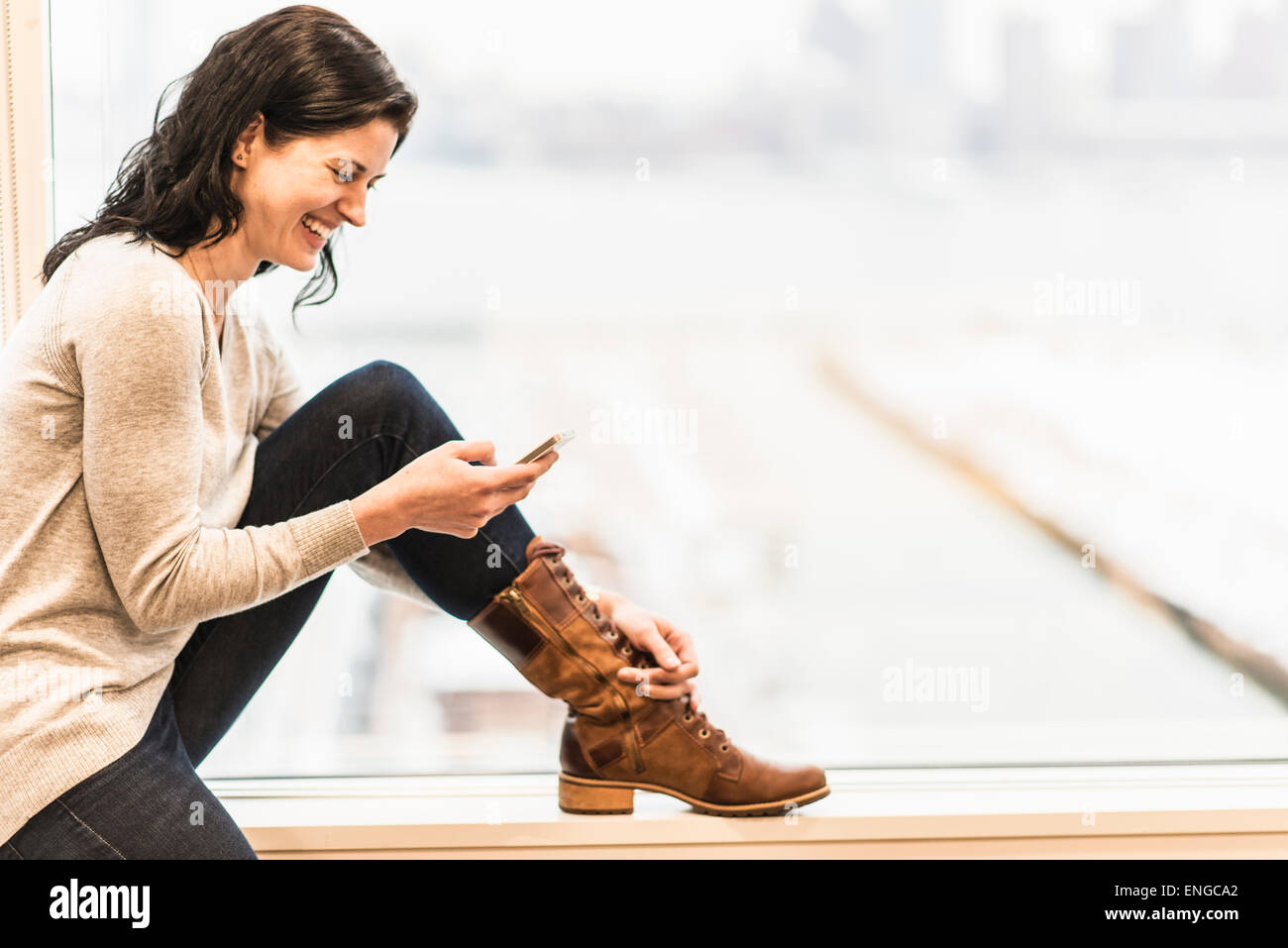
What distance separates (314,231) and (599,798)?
673mm

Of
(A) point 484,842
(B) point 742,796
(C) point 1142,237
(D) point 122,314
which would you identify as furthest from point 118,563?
(C) point 1142,237

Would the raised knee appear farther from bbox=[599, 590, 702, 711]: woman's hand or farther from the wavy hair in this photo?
bbox=[599, 590, 702, 711]: woman's hand

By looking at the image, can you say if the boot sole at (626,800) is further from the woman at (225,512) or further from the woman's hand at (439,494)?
the woman's hand at (439,494)

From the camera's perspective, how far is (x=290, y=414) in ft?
4.10

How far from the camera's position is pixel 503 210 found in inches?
56.6

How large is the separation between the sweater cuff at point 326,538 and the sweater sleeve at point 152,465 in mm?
16

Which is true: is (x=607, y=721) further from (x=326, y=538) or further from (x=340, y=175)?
(x=340, y=175)

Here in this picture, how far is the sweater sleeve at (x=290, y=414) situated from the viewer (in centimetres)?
123

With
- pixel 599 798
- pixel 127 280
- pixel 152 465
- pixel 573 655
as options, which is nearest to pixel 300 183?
pixel 127 280

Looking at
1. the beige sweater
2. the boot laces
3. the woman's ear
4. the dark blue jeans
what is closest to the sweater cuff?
the beige sweater

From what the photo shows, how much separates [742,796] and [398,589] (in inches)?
17.8

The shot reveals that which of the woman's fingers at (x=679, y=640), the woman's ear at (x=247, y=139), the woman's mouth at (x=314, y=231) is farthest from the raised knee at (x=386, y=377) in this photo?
the woman's fingers at (x=679, y=640)

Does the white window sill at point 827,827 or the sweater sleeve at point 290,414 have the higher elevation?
the sweater sleeve at point 290,414

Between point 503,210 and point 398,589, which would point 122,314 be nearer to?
point 398,589
